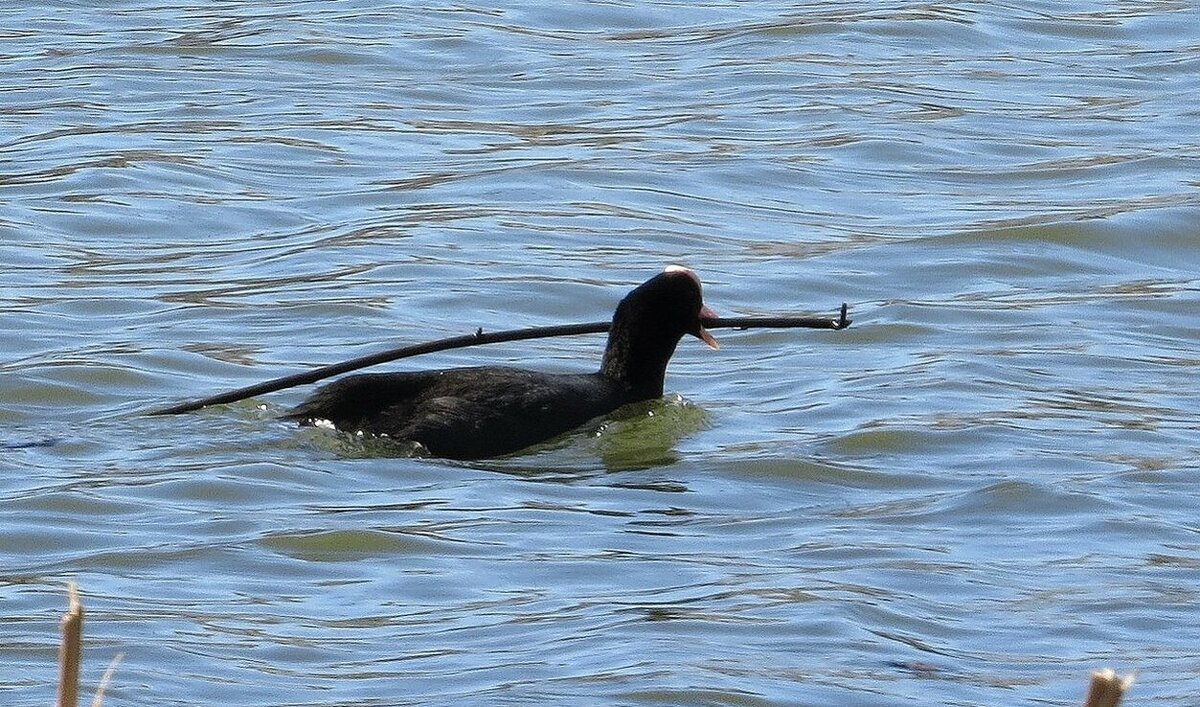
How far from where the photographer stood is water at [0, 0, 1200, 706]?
7.08 metres

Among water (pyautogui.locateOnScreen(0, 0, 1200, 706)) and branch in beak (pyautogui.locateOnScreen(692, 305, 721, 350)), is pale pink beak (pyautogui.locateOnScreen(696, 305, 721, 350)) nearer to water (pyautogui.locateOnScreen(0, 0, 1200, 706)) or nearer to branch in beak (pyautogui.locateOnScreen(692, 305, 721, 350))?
branch in beak (pyautogui.locateOnScreen(692, 305, 721, 350))

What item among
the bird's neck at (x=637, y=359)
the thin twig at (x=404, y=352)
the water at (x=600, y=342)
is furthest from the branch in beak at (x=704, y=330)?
→ the thin twig at (x=404, y=352)

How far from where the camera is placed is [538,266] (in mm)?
13211

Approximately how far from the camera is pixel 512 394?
31.7ft

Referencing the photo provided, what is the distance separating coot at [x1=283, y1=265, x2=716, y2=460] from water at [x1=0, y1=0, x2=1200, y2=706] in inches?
5.5

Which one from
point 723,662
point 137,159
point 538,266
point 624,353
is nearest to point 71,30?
point 137,159

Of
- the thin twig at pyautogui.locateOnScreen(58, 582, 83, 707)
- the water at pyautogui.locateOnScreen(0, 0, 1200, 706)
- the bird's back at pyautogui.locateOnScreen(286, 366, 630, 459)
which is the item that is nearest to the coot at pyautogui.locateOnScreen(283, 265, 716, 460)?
the bird's back at pyautogui.locateOnScreen(286, 366, 630, 459)

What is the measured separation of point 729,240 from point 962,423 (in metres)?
3.87

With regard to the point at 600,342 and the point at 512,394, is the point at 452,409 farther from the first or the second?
the point at 600,342

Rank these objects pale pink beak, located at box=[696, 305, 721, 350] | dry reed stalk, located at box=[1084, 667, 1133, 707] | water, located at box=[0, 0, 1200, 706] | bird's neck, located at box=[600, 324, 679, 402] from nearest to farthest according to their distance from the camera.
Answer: dry reed stalk, located at box=[1084, 667, 1133, 707]
water, located at box=[0, 0, 1200, 706]
bird's neck, located at box=[600, 324, 679, 402]
pale pink beak, located at box=[696, 305, 721, 350]

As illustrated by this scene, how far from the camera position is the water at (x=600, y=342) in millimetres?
7078

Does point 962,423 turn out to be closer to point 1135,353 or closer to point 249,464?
point 1135,353

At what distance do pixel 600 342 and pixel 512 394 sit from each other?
7.70ft

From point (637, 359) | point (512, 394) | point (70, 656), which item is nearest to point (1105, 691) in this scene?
point (70, 656)
